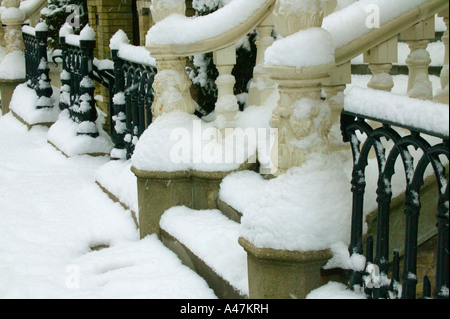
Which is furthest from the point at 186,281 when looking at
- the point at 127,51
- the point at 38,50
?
the point at 38,50

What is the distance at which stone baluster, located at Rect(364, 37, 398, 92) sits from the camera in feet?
10.2

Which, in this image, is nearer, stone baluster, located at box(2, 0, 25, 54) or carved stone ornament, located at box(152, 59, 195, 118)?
carved stone ornament, located at box(152, 59, 195, 118)

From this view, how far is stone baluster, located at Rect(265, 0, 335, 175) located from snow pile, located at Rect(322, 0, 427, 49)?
4.8 inches

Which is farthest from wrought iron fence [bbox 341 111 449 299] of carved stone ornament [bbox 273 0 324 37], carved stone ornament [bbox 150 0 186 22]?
carved stone ornament [bbox 150 0 186 22]

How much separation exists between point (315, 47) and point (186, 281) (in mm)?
1633

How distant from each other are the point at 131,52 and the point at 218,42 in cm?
140

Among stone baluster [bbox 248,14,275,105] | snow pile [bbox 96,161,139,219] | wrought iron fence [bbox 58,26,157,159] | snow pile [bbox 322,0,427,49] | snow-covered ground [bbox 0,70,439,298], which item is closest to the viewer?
snow pile [bbox 322,0,427,49]

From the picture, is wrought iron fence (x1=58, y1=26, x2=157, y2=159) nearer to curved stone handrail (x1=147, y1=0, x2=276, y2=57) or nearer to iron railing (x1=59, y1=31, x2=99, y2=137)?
iron railing (x1=59, y1=31, x2=99, y2=137)

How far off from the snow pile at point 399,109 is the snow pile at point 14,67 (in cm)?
817

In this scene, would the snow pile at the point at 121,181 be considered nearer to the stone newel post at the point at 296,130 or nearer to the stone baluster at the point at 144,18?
the stone newel post at the point at 296,130

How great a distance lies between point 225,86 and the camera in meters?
4.34

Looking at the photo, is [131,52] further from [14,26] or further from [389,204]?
[14,26]

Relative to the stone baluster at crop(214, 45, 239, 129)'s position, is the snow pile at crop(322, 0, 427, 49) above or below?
above

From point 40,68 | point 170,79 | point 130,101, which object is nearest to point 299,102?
point 170,79
